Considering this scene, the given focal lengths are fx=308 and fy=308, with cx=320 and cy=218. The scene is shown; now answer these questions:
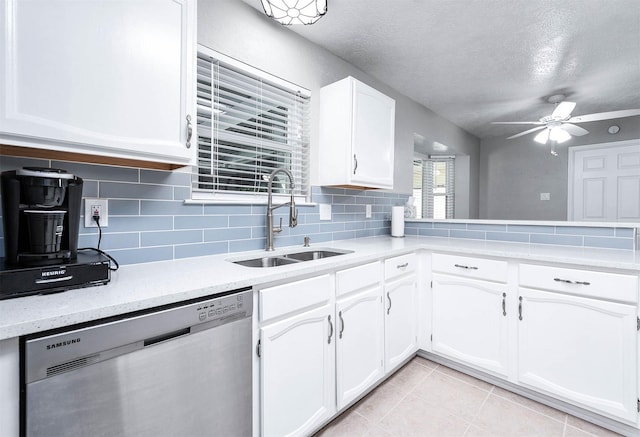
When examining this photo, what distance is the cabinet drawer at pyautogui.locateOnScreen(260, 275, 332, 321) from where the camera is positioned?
1236mm

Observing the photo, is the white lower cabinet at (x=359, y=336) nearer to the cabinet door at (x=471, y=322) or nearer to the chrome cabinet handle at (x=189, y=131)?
the cabinet door at (x=471, y=322)

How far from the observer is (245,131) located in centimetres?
193

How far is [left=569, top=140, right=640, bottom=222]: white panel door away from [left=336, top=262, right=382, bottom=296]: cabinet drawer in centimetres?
426

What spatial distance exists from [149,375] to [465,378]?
200 centimetres

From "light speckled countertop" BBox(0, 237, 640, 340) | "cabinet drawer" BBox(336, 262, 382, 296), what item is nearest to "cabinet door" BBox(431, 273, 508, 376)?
"light speckled countertop" BBox(0, 237, 640, 340)

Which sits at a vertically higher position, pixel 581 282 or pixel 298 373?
pixel 581 282

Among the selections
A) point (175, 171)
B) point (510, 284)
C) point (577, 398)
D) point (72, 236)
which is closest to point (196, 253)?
point (175, 171)

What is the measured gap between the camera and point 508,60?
256 cm

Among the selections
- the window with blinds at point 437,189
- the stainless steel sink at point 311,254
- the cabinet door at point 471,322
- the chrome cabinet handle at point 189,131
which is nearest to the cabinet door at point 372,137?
the stainless steel sink at point 311,254

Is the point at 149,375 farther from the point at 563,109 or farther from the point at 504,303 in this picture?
the point at 563,109

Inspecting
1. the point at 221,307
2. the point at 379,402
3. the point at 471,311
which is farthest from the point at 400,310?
the point at 221,307

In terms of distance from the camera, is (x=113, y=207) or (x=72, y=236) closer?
(x=72, y=236)

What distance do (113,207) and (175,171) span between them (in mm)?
328

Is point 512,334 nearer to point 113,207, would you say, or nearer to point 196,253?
point 196,253
